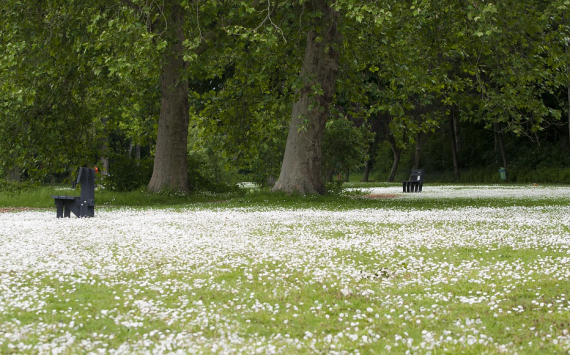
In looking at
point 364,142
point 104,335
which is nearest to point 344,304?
point 104,335

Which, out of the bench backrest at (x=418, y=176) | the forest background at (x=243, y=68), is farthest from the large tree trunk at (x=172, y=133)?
the bench backrest at (x=418, y=176)

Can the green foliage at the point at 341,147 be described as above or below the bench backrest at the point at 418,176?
above

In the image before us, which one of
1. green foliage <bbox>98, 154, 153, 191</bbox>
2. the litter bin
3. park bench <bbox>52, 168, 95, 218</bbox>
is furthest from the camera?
the litter bin

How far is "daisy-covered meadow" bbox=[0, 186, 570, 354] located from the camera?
16.1ft

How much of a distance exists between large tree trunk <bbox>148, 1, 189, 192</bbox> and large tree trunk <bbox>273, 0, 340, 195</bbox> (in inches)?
170

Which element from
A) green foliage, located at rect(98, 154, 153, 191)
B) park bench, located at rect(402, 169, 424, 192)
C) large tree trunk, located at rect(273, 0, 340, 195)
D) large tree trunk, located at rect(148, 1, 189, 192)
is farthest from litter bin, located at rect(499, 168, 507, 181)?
large tree trunk, located at rect(148, 1, 189, 192)

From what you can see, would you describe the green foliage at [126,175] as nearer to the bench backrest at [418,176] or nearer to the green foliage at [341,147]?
the green foliage at [341,147]

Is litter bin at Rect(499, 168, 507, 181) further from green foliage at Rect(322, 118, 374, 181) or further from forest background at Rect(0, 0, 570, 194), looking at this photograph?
forest background at Rect(0, 0, 570, 194)

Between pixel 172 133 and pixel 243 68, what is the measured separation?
12.5 ft

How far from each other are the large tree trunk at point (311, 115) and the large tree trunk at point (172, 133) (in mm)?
4319

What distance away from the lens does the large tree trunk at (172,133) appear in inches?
928

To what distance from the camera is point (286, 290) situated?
6684 millimetres

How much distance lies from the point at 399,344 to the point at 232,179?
39945mm

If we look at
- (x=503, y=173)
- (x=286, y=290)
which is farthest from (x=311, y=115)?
(x=503, y=173)
